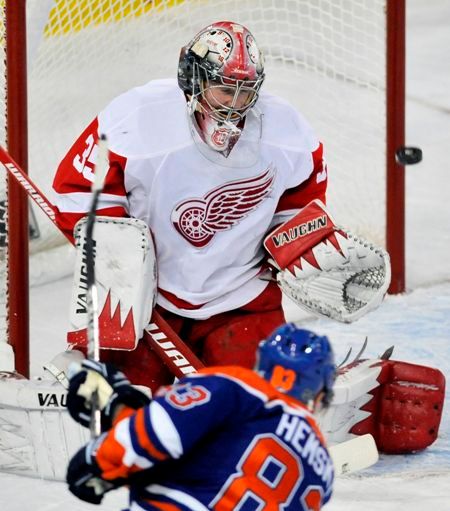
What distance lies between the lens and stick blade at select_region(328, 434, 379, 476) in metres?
3.32

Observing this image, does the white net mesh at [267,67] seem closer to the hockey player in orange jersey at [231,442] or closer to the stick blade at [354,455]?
the stick blade at [354,455]

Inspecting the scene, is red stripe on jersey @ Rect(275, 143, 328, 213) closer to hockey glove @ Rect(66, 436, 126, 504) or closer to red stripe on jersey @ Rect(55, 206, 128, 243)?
red stripe on jersey @ Rect(55, 206, 128, 243)

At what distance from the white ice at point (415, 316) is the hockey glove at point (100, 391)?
89cm

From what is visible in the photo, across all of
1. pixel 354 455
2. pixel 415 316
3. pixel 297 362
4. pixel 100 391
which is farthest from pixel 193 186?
pixel 415 316

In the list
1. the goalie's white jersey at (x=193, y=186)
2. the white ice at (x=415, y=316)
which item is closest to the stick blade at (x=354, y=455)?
the white ice at (x=415, y=316)

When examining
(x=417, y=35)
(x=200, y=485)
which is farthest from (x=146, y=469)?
(x=417, y=35)

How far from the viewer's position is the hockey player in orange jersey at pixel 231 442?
2.45 meters

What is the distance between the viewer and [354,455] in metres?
3.34

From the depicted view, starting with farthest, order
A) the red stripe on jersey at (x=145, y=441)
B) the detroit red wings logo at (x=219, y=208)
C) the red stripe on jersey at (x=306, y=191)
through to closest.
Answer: the red stripe on jersey at (x=306, y=191)
the detroit red wings logo at (x=219, y=208)
the red stripe on jersey at (x=145, y=441)

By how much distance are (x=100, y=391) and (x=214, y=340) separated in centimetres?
118

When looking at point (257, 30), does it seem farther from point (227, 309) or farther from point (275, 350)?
point (275, 350)

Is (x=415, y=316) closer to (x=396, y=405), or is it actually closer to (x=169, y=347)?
(x=396, y=405)

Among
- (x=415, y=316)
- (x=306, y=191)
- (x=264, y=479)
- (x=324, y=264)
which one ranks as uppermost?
(x=264, y=479)

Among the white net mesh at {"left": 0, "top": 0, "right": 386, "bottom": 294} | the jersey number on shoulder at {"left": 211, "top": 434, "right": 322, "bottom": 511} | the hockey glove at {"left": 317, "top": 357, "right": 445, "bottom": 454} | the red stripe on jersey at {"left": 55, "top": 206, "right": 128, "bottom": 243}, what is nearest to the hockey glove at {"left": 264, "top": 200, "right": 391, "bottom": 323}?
the hockey glove at {"left": 317, "top": 357, "right": 445, "bottom": 454}
